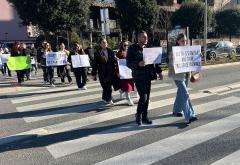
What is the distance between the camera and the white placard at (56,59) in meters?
14.4

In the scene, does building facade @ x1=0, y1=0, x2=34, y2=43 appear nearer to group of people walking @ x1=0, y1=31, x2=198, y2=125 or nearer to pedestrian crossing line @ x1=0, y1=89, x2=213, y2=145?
group of people walking @ x1=0, y1=31, x2=198, y2=125

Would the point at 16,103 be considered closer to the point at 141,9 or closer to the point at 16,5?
the point at 16,5

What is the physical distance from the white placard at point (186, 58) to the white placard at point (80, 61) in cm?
581

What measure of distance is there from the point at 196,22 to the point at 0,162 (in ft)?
124

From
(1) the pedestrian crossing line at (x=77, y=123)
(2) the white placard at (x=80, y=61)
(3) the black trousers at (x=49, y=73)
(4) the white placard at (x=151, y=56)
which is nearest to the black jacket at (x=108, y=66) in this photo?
(1) the pedestrian crossing line at (x=77, y=123)

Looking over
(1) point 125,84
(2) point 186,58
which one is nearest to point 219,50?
(1) point 125,84

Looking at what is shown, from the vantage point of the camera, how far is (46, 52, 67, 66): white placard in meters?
14.4

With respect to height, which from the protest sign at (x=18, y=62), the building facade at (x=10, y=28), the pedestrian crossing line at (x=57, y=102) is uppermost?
the building facade at (x=10, y=28)

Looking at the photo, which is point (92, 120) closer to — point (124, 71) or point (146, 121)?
point (146, 121)

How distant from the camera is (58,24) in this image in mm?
30438

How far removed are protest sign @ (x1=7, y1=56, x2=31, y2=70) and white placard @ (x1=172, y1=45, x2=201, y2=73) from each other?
29.8 feet

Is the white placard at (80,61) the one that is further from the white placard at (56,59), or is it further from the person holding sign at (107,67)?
the person holding sign at (107,67)

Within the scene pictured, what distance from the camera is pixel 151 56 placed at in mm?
7434

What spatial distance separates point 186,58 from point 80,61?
240 inches
